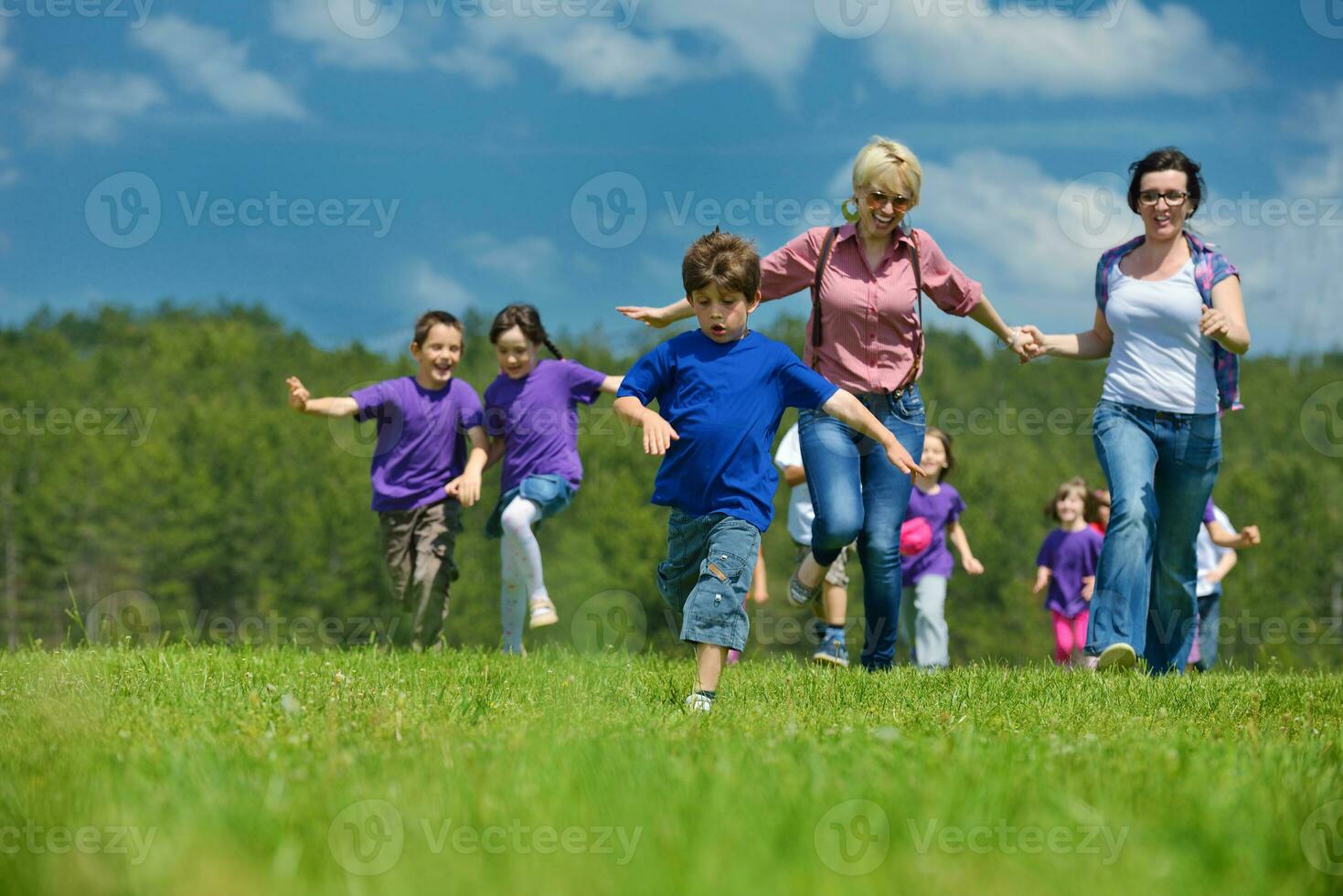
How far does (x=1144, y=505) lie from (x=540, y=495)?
430cm

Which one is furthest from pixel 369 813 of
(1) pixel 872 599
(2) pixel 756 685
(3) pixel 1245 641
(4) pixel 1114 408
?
(3) pixel 1245 641

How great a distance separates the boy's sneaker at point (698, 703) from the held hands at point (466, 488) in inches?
166

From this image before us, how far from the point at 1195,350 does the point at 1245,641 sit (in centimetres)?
6406

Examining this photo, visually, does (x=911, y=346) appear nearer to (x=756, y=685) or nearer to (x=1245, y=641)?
(x=756, y=685)

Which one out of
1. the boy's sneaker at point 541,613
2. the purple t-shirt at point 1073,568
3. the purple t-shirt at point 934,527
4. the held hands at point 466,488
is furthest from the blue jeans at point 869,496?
the purple t-shirt at point 1073,568

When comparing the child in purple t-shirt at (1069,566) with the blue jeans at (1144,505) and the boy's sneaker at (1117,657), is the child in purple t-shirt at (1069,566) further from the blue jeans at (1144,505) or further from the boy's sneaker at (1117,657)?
the boy's sneaker at (1117,657)

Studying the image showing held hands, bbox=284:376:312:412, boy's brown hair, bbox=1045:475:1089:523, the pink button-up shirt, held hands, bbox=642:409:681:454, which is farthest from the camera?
boy's brown hair, bbox=1045:475:1089:523

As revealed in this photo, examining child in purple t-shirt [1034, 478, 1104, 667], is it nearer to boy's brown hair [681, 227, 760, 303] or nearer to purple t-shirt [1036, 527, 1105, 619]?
purple t-shirt [1036, 527, 1105, 619]

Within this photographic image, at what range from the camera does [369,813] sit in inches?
123

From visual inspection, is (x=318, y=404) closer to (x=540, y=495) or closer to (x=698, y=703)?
(x=540, y=495)

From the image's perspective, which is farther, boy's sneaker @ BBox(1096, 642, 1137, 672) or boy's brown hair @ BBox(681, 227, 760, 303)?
boy's sneaker @ BBox(1096, 642, 1137, 672)

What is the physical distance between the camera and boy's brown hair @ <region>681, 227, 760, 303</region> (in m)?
5.93

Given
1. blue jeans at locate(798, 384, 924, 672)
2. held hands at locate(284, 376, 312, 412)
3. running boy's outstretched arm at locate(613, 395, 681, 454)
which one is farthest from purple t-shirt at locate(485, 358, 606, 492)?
running boy's outstretched arm at locate(613, 395, 681, 454)

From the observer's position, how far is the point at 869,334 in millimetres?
7449
